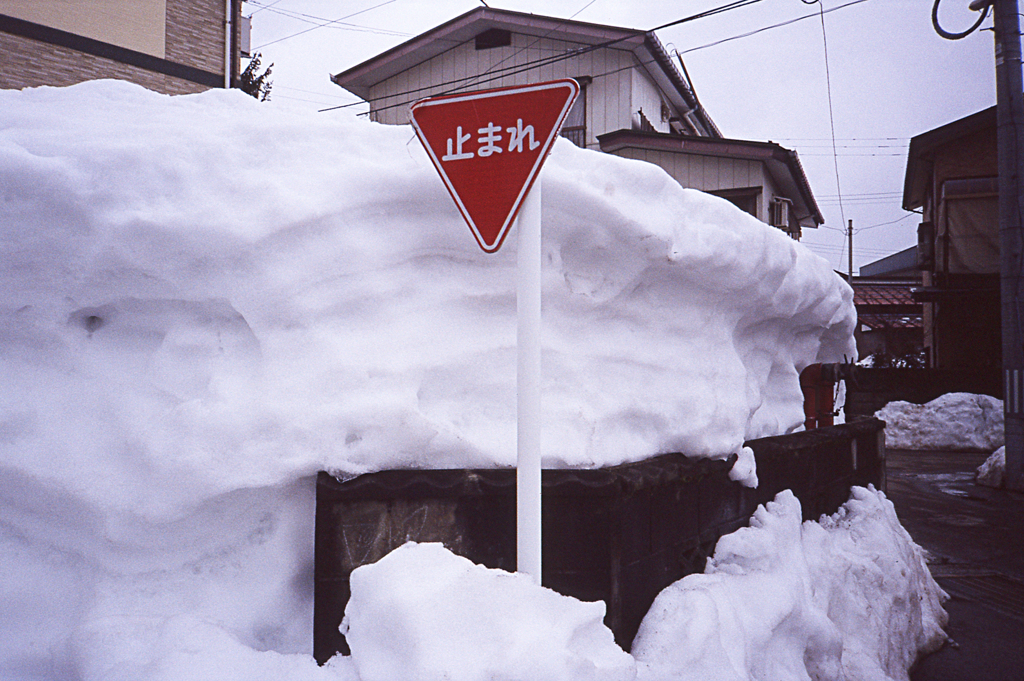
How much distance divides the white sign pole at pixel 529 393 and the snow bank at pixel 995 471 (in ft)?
35.8

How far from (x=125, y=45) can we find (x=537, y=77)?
26.4 ft

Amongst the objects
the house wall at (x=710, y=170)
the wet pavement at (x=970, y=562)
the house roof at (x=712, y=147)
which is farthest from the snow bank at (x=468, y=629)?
the house wall at (x=710, y=170)

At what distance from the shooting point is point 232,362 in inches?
99.3

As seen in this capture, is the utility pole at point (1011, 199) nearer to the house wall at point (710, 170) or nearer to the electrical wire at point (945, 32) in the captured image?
the electrical wire at point (945, 32)

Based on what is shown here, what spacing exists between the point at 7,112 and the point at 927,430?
17.3m

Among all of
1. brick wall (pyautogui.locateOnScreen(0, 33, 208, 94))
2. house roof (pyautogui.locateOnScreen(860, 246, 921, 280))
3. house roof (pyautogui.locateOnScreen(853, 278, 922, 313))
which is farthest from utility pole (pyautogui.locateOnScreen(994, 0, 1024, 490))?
house roof (pyautogui.locateOnScreen(860, 246, 921, 280))

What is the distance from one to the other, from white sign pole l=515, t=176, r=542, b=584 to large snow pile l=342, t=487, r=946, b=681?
0.48 ft

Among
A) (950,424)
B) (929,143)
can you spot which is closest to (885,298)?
(929,143)

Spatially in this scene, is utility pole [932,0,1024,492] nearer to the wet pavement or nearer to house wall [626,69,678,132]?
the wet pavement

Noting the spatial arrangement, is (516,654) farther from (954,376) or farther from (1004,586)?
(954,376)

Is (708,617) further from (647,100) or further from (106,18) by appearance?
(647,100)

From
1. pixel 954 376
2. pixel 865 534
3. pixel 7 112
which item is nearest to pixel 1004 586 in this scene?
pixel 865 534

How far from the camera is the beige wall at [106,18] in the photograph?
8523 mm

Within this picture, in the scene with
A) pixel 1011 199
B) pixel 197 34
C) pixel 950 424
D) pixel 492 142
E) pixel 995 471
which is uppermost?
pixel 197 34
